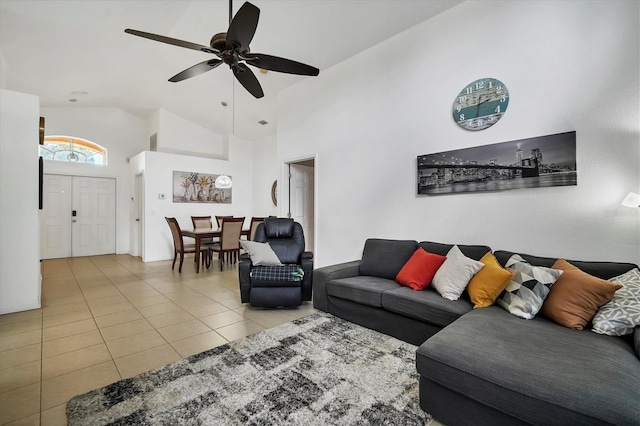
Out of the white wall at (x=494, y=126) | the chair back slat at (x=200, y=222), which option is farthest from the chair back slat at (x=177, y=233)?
the white wall at (x=494, y=126)

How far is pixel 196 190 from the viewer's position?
7320 mm

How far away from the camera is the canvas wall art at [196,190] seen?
7.00m

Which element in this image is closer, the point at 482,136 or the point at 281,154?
the point at 482,136

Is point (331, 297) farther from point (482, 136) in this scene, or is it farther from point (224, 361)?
point (482, 136)

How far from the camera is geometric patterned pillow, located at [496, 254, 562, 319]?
198cm

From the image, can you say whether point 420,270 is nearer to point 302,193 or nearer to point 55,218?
point 302,193

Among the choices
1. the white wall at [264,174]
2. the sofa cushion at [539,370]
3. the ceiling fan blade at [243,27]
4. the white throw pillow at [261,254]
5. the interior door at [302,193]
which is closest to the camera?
the sofa cushion at [539,370]

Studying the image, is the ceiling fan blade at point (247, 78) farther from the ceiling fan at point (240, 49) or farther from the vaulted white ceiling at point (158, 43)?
the vaulted white ceiling at point (158, 43)

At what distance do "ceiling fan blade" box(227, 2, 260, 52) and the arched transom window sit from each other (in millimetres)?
6838

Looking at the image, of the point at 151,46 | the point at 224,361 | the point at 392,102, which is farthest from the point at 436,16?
the point at 151,46

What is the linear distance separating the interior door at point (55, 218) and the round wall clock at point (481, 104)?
8386 mm

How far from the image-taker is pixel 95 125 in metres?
7.05

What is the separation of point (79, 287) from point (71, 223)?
11.9 ft

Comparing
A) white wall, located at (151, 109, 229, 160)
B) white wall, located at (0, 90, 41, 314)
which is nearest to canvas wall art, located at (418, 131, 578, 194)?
white wall, located at (0, 90, 41, 314)
